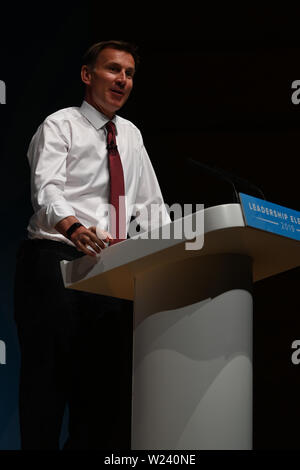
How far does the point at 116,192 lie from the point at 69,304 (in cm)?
31

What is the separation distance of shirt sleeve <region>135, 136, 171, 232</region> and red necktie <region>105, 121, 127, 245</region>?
6.6 inches

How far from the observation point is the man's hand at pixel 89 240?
1.60m

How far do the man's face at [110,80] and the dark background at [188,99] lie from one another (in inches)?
22.7

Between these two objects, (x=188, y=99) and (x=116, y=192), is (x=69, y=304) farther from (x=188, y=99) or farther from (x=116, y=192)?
(x=188, y=99)

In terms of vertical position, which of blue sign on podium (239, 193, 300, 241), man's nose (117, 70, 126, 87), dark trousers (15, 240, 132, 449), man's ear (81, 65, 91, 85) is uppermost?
man's ear (81, 65, 91, 85)

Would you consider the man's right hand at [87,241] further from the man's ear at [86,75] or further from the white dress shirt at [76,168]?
the man's ear at [86,75]

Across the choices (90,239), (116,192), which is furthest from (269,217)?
(116,192)

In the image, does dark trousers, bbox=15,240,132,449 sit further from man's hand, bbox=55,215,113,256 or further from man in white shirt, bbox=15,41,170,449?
man's hand, bbox=55,215,113,256

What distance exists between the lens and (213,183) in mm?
2592

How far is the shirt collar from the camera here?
6.62 ft

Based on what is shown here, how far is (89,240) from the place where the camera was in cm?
162
